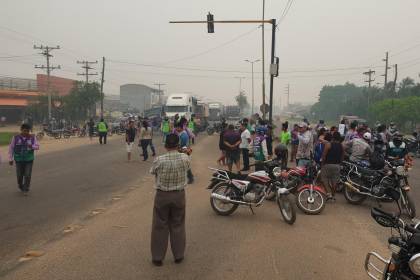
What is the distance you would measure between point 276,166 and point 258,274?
365 cm

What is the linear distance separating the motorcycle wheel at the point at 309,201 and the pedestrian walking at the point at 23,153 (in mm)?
6121

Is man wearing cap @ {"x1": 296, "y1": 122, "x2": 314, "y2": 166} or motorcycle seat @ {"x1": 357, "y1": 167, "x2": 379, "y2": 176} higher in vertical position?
man wearing cap @ {"x1": 296, "y1": 122, "x2": 314, "y2": 166}

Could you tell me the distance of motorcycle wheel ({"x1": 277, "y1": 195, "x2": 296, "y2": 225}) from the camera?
766 cm

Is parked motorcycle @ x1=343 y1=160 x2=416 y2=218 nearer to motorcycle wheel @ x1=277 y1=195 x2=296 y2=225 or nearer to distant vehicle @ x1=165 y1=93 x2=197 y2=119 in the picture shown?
motorcycle wheel @ x1=277 y1=195 x2=296 y2=225

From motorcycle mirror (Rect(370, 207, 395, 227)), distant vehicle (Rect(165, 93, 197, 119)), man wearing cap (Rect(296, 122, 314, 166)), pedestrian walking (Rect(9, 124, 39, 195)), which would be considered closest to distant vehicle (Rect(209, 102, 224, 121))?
distant vehicle (Rect(165, 93, 197, 119))

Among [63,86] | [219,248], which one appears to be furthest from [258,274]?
[63,86]

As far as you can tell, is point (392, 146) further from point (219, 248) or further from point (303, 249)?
point (219, 248)

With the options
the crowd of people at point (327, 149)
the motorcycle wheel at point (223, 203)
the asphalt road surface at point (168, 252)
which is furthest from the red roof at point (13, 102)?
the motorcycle wheel at point (223, 203)

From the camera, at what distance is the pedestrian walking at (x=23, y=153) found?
400 inches

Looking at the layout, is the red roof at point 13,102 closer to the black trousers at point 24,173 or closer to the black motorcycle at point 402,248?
the black trousers at point 24,173

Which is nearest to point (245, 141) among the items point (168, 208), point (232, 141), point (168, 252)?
point (232, 141)

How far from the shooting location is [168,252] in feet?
20.1

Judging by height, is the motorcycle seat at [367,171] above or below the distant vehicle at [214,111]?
below

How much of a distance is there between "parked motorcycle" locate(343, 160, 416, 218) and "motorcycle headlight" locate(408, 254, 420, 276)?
538 cm
